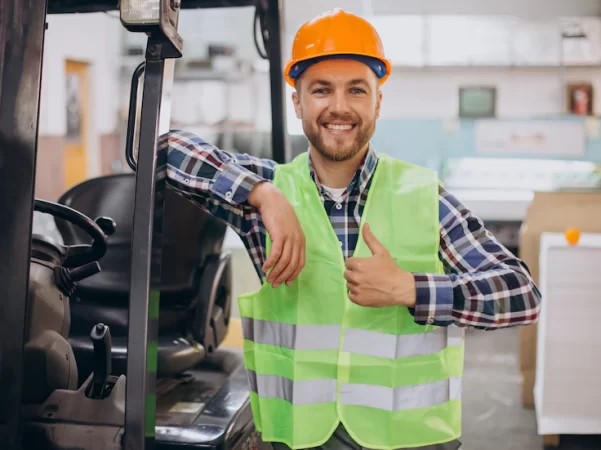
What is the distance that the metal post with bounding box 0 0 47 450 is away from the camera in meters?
1.34

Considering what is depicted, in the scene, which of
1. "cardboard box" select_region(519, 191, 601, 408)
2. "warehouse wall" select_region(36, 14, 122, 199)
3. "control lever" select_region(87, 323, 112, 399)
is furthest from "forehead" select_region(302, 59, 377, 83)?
"warehouse wall" select_region(36, 14, 122, 199)

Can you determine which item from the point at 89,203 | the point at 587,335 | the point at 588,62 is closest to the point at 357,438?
the point at 89,203

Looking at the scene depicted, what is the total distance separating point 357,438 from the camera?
150 centimetres

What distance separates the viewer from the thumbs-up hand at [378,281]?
4.47 ft

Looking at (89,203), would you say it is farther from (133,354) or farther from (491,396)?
(491,396)

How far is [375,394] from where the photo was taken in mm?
1504

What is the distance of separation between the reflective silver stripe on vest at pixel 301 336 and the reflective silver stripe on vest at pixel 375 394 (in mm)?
75

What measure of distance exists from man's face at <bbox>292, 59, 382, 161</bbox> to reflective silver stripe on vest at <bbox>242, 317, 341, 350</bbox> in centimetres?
38

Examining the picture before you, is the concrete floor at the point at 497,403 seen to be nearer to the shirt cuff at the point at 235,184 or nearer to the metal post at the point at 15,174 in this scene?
the shirt cuff at the point at 235,184

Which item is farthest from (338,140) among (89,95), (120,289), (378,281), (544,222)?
(89,95)

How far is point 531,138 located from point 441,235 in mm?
7216

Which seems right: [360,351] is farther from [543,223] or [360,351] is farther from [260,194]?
[543,223]

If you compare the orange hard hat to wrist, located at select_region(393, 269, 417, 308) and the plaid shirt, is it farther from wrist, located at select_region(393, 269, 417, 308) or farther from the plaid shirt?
wrist, located at select_region(393, 269, 417, 308)

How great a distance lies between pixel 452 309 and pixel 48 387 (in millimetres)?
1042
